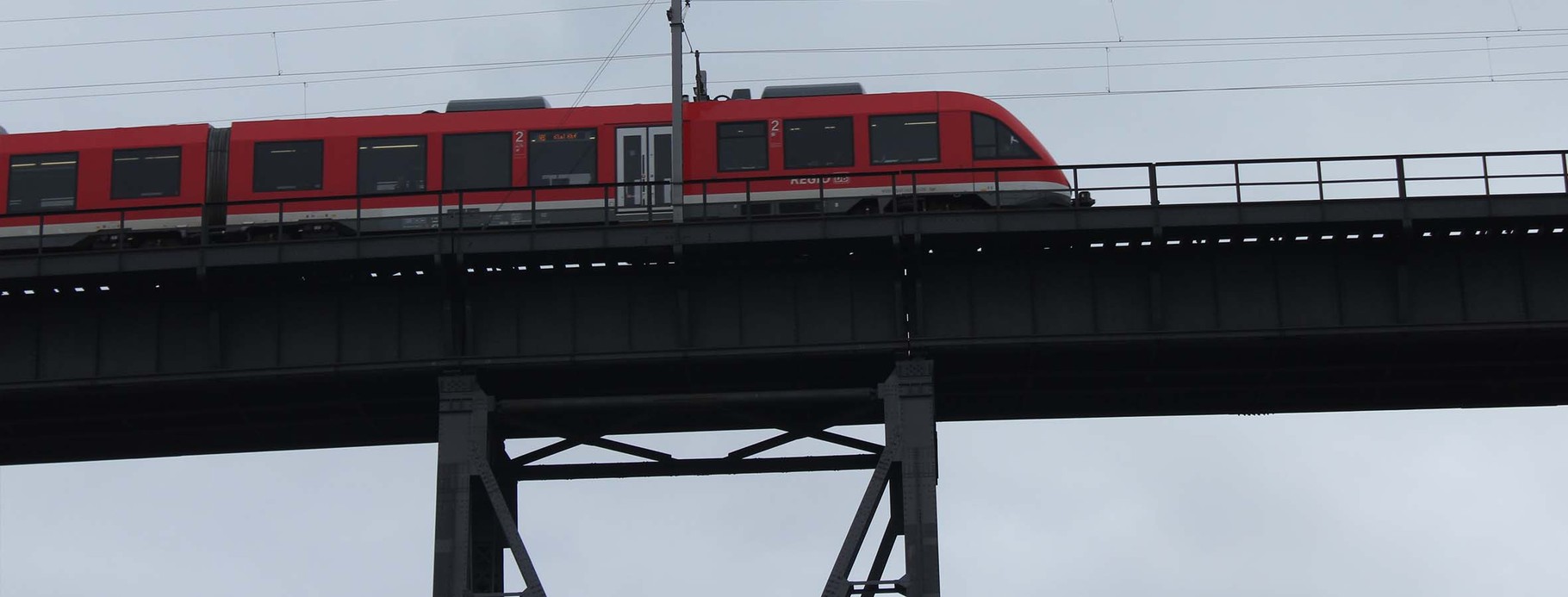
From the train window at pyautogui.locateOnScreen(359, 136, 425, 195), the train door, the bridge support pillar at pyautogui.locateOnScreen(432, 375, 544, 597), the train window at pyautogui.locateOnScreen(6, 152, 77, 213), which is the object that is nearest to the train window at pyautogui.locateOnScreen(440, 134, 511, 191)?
the train window at pyautogui.locateOnScreen(359, 136, 425, 195)

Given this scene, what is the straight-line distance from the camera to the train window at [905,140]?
4012 cm

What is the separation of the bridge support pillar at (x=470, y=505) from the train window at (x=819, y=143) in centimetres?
880

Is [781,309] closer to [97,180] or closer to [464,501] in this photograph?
[464,501]

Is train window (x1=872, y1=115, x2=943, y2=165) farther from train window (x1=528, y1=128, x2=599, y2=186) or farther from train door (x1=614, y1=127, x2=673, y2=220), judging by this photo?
train window (x1=528, y1=128, x2=599, y2=186)

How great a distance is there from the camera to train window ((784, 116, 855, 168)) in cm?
4022

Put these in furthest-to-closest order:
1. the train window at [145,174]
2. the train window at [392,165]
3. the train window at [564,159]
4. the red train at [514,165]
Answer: the train window at [145,174], the train window at [392,165], the train window at [564,159], the red train at [514,165]

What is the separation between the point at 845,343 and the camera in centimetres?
3484

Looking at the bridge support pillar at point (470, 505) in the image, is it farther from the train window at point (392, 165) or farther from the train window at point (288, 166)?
the train window at point (288, 166)

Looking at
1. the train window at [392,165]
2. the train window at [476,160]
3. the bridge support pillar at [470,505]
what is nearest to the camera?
the bridge support pillar at [470,505]

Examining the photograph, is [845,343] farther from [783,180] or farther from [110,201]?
[110,201]

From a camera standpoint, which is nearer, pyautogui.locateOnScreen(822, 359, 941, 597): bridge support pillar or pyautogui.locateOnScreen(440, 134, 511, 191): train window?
pyautogui.locateOnScreen(822, 359, 941, 597): bridge support pillar

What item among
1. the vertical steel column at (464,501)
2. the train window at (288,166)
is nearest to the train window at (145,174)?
the train window at (288,166)

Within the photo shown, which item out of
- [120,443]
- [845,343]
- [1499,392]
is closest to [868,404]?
[845,343]

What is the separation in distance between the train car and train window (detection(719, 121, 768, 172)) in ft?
35.4
